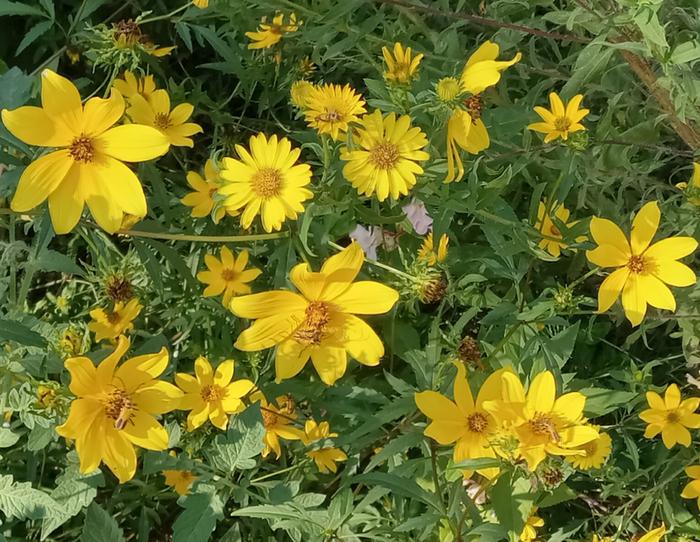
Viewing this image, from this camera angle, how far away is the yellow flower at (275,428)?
1.38 m

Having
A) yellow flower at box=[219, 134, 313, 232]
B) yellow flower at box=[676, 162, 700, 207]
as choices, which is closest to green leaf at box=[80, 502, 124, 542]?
yellow flower at box=[219, 134, 313, 232]

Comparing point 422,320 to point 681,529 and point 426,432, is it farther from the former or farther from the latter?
point 681,529

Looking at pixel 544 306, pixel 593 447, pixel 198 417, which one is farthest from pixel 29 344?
pixel 593 447

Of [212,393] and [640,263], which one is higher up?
[640,263]

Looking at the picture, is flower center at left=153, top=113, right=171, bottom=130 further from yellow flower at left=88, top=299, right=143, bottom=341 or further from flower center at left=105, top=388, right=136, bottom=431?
flower center at left=105, top=388, right=136, bottom=431

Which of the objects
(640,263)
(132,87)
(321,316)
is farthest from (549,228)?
(132,87)

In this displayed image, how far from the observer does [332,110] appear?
1328 millimetres

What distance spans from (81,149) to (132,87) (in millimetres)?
494

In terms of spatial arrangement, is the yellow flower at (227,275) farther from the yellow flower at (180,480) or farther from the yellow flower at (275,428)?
the yellow flower at (180,480)

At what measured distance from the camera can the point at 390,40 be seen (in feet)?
4.78

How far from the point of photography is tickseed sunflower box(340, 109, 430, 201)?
1150 millimetres

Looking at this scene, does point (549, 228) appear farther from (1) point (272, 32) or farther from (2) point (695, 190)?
(1) point (272, 32)

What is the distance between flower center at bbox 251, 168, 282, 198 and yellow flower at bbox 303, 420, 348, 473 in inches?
17.9

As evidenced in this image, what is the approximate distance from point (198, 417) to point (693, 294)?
3.04 ft
